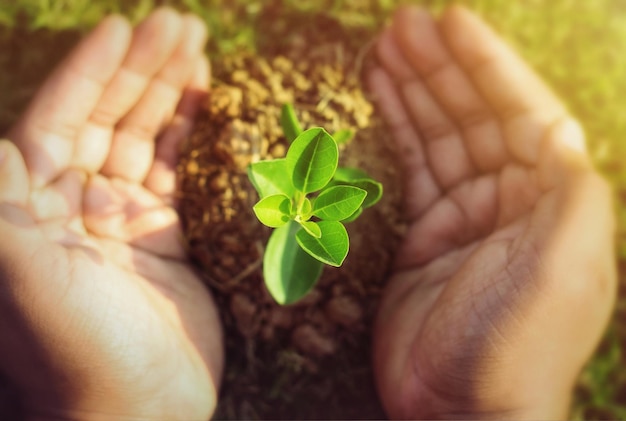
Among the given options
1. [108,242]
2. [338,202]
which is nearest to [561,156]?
[338,202]

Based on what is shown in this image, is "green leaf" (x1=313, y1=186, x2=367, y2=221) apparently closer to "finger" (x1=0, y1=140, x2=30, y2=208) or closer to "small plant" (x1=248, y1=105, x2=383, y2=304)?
"small plant" (x1=248, y1=105, x2=383, y2=304)

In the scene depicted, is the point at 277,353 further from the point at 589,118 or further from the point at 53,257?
the point at 589,118

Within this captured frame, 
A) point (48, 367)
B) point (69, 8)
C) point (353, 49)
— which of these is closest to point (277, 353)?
point (48, 367)

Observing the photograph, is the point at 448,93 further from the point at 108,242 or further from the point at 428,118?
the point at 108,242

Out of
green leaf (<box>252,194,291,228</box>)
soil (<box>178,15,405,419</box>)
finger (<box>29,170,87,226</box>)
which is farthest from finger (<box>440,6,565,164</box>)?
finger (<box>29,170,87,226</box>)

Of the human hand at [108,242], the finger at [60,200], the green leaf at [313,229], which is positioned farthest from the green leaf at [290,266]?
the finger at [60,200]

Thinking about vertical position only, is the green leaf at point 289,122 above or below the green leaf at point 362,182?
above

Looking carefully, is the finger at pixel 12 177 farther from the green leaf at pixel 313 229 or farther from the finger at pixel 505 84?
the finger at pixel 505 84
